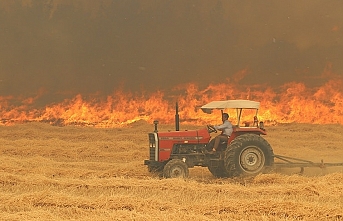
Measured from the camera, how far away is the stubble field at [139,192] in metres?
8.35

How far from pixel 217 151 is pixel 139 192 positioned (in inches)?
135

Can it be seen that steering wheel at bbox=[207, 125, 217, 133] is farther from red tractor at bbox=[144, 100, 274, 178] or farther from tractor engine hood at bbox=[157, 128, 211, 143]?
tractor engine hood at bbox=[157, 128, 211, 143]

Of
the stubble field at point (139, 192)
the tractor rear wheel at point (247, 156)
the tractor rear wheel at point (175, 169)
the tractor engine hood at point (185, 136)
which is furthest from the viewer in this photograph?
the tractor engine hood at point (185, 136)

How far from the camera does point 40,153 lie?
19.3 metres

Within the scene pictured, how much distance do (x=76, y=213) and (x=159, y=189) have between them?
8.62 ft

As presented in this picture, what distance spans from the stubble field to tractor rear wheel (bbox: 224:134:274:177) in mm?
358

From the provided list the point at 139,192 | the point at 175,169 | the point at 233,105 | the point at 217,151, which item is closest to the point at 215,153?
the point at 217,151

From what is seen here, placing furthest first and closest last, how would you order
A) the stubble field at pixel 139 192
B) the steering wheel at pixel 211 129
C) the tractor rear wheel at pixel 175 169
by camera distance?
the steering wheel at pixel 211 129, the tractor rear wheel at pixel 175 169, the stubble field at pixel 139 192

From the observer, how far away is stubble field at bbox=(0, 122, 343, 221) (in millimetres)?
8352

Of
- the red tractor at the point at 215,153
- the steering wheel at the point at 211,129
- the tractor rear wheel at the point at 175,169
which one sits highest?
the steering wheel at the point at 211,129

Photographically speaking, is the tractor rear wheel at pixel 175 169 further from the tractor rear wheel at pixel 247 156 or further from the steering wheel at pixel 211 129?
the steering wheel at pixel 211 129

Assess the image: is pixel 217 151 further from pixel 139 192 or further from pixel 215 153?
pixel 139 192

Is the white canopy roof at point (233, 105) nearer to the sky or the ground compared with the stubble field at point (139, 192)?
nearer to the sky

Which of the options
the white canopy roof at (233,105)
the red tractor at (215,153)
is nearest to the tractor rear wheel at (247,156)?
the red tractor at (215,153)
